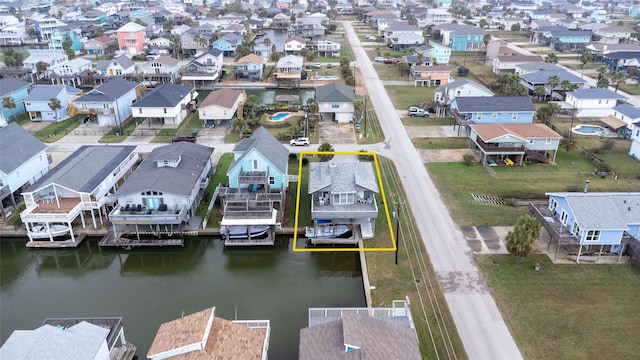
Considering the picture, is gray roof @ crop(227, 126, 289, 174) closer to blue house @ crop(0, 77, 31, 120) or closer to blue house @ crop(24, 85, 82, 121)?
blue house @ crop(24, 85, 82, 121)

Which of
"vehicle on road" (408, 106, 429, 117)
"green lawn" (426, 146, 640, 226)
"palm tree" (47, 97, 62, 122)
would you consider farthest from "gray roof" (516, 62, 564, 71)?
"palm tree" (47, 97, 62, 122)

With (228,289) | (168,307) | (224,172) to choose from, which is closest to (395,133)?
(224,172)

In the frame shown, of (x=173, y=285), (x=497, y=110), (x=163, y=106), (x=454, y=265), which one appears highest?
(x=497, y=110)

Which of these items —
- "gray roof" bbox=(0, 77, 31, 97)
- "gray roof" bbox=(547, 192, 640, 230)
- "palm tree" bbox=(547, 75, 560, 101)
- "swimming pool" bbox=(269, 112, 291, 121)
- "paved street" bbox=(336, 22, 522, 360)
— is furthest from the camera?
"palm tree" bbox=(547, 75, 560, 101)

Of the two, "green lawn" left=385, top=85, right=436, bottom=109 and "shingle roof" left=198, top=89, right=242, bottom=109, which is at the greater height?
"shingle roof" left=198, top=89, right=242, bottom=109

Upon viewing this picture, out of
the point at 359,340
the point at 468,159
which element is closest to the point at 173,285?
the point at 359,340

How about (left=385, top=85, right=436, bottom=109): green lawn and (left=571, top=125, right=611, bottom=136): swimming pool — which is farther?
(left=385, top=85, right=436, bottom=109): green lawn

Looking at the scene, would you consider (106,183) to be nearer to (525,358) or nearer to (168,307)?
(168,307)

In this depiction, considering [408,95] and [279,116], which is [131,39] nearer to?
[279,116]
